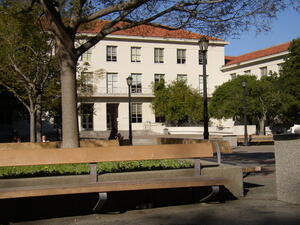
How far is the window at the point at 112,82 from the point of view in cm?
5453

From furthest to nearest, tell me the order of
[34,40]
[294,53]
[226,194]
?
[294,53] < [34,40] < [226,194]

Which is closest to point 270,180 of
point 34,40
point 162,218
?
point 162,218

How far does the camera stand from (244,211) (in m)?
6.30

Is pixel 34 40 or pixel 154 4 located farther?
pixel 34 40

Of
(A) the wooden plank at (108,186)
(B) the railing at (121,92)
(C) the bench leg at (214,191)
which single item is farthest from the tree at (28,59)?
(B) the railing at (121,92)

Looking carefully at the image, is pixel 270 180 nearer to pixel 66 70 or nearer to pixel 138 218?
pixel 138 218

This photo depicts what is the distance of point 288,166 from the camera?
670 centimetres

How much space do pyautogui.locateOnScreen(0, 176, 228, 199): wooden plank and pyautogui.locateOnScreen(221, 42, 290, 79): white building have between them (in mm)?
44140

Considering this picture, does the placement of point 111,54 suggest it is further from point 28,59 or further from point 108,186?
point 108,186

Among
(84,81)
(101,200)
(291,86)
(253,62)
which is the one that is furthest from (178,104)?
(101,200)

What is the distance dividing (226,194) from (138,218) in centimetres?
207

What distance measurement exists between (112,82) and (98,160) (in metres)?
49.1

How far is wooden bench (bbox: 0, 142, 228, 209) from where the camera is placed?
18.9 ft

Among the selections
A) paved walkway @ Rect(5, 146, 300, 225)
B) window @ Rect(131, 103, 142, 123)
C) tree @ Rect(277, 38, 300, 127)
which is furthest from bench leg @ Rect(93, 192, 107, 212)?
window @ Rect(131, 103, 142, 123)
